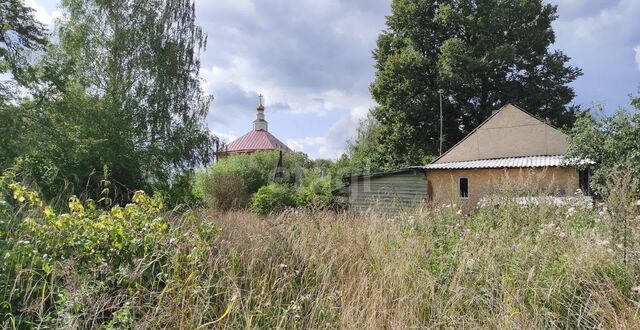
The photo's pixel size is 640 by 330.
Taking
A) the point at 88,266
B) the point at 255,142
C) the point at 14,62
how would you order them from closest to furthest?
the point at 88,266 < the point at 14,62 < the point at 255,142

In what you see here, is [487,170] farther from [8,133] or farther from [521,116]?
[8,133]

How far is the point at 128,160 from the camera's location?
14203 millimetres

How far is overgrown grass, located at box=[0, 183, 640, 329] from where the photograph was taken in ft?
7.64

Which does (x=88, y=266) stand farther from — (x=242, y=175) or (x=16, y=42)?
(x=242, y=175)

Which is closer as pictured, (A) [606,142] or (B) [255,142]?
(A) [606,142]

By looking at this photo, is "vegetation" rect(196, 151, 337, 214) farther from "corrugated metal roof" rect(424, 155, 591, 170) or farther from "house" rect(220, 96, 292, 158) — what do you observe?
"house" rect(220, 96, 292, 158)

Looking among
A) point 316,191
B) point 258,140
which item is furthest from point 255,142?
point 316,191

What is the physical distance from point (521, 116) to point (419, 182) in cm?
532

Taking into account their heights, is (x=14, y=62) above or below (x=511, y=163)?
above

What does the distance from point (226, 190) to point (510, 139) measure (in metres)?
13.1

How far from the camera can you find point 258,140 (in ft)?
132

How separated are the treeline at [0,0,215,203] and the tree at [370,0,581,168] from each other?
35.9 ft

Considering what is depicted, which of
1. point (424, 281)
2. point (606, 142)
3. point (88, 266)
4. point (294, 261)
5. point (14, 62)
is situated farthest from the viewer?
point (606, 142)

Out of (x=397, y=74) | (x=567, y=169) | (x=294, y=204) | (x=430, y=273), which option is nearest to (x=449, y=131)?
(x=397, y=74)
